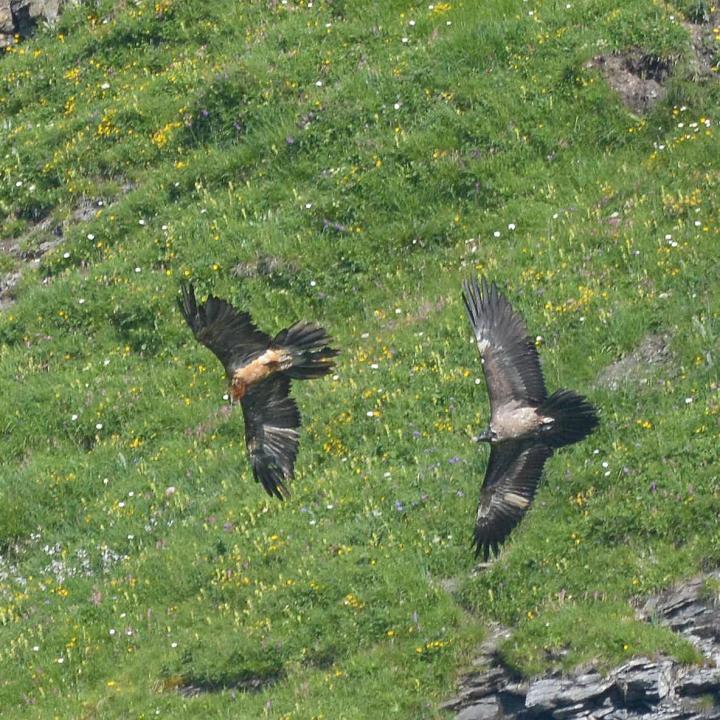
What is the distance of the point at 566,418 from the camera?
44.5 ft

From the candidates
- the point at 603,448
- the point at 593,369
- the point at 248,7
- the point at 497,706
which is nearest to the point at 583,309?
the point at 593,369

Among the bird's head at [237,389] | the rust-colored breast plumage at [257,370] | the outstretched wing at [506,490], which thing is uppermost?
the rust-colored breast plumage at [257,370]

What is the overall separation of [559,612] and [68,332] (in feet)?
27.9

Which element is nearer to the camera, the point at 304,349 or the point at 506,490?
the point at 506,490

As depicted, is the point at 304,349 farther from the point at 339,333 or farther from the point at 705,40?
the point at 705,40

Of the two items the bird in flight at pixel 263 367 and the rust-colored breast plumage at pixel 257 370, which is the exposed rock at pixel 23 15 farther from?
the rust-colored breast plumage at pixel 257 370

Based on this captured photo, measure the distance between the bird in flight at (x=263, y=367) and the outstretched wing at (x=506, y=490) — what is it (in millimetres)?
1561

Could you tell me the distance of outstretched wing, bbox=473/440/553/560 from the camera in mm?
13844

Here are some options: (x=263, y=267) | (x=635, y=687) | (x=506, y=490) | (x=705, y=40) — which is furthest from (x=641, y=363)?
(x=705, y=40)

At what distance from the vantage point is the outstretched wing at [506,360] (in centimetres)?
1402

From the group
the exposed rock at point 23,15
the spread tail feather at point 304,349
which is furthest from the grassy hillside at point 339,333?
the spread tail feather at point 304,349

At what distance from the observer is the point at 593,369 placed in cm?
1695

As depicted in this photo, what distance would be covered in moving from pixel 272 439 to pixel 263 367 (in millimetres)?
1024

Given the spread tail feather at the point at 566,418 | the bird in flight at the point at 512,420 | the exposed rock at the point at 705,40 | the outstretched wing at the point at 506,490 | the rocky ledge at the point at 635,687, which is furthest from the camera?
the exposed rock at the point at 705,40
